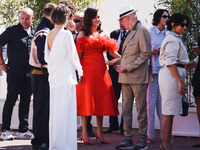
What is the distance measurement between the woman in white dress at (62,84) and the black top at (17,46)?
1.82 metres

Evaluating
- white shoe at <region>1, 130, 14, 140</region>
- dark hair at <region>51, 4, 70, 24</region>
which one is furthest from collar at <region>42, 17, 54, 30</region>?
white shoe at <region>1, 130, 14, 140</region>

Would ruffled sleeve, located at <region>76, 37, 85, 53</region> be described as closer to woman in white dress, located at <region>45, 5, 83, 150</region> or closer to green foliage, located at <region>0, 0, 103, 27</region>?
woman in white dress, located at <region>45, 5, 83, 150</region>

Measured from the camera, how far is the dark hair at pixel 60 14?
476cm

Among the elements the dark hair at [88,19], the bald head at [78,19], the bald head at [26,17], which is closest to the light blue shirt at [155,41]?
the dark hair at [88,19]

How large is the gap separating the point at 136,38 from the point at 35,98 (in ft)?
4.94

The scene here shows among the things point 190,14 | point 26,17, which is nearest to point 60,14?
point 26,17

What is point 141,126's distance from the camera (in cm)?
546

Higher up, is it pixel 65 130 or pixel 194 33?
pixel 194 33

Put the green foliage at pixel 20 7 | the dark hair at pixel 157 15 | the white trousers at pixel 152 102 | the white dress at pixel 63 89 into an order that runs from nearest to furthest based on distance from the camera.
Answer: the white dress at pixel 63 89, the dark hair at pixel 157 15, the white trousers at pixel 152 102, the green foliage at pixel 20 7

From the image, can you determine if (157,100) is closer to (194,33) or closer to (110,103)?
(110,103)

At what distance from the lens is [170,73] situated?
4.88 m

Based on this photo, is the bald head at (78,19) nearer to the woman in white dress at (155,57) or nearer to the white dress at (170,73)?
the woman in white dress at (155,57)

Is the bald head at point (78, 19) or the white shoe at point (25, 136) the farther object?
the bald head at point (78, 19)

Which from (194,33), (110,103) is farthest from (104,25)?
(110,103)
